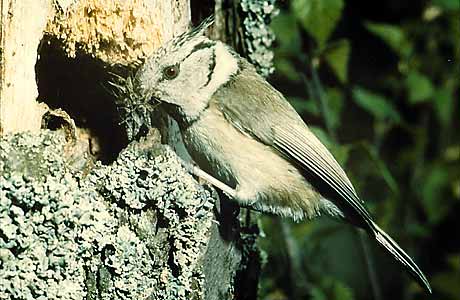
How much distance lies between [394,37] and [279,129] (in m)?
1.15

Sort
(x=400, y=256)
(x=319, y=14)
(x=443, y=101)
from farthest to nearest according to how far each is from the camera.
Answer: (x=443, y=101)
(x=319, y=14)
(x=400, y=256)

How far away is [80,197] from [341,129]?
6.37ft

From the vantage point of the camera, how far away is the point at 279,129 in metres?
1.40

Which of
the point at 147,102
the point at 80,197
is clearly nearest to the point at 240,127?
the point at 147,102

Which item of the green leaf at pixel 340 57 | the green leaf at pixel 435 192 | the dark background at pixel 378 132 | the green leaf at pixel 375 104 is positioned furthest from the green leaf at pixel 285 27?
the green leaf at pixel 435 192

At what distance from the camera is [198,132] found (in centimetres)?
134

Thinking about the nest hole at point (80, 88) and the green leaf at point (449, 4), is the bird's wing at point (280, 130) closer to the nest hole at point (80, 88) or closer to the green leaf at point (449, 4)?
the nest hole at point (80, 88)

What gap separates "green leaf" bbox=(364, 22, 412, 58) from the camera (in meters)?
2.39

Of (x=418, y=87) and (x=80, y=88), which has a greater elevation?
(x=80, y=88)

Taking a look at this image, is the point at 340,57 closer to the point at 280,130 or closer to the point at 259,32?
the point at 259,32

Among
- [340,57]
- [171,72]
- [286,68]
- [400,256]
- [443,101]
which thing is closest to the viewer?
[171,72]

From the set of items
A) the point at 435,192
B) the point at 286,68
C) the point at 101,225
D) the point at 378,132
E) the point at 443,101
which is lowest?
the point at 435,192

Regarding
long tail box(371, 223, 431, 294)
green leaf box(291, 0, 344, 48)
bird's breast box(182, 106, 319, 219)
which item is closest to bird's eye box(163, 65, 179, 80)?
bird's breast box(182, 106, 319, 219)

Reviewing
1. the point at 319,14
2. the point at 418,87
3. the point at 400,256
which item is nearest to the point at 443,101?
the point at 418,87
